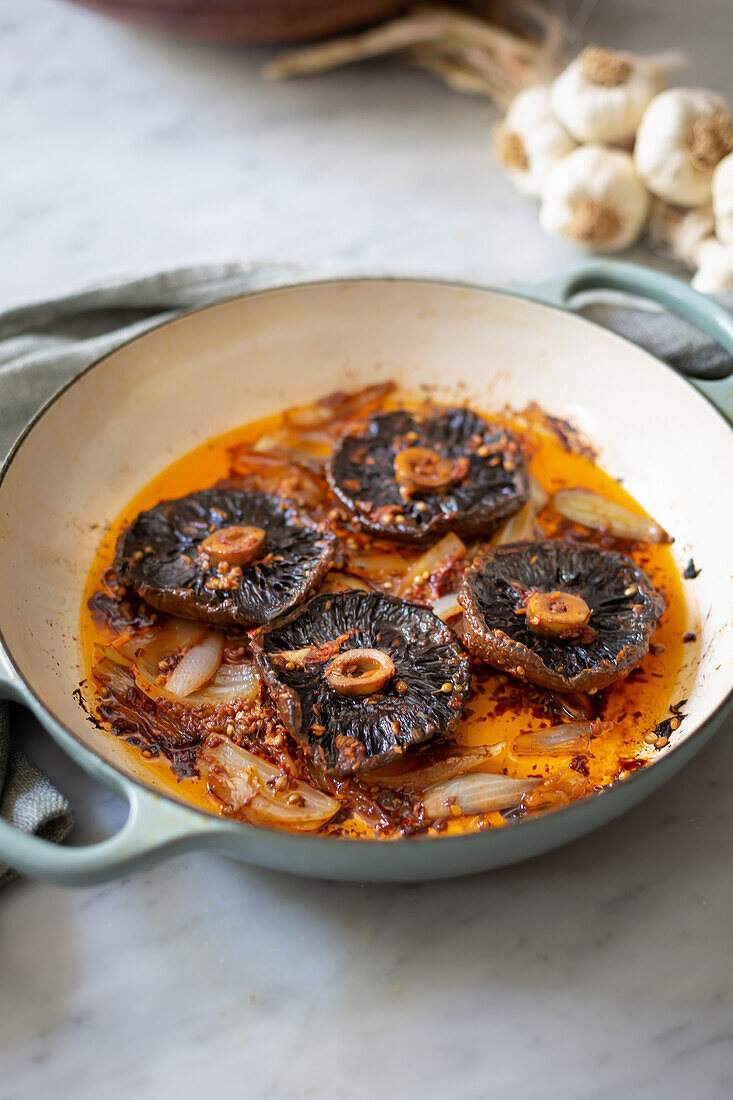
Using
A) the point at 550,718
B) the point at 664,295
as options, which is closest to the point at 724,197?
the point at 664,295

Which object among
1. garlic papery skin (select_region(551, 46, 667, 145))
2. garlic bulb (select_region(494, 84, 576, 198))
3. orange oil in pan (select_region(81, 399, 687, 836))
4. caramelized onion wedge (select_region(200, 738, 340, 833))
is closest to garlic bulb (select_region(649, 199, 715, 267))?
garlic papery skin (select_region(551, 46, 667, 145))

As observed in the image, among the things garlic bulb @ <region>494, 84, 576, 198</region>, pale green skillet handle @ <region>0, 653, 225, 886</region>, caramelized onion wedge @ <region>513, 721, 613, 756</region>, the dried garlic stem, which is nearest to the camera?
pale green skillet handle @ <region>0, 653, 225, 886</region>

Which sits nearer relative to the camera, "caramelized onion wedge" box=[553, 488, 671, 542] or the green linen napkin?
"caramelized onion wedge" box=[553, 488, 671, 542]

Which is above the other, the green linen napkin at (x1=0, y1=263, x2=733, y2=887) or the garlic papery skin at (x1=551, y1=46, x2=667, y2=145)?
the garlic papery skin at (x1=551, y1=46, x2=667, y2=145)

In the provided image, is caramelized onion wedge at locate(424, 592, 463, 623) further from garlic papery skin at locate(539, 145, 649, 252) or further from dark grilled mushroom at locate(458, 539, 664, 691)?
garlic papery skin at locate(539, 145, 649, 252)

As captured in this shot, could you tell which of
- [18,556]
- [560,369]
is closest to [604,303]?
[560,369]

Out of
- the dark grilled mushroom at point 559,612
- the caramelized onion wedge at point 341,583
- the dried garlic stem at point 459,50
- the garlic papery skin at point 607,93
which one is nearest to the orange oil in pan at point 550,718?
the dark grilled mushroom at point 559,612

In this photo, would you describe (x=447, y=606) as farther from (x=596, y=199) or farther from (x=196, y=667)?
(x=596, y=199)

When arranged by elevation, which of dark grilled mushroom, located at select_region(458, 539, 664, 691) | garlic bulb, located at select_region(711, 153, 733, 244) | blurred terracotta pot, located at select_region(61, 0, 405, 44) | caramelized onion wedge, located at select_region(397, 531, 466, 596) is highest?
garlic bulb, located at select_region(711, 153, 733, 244)
